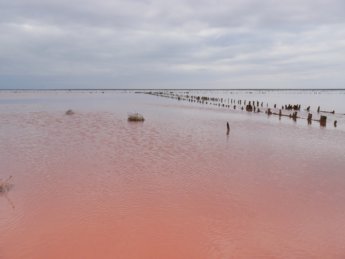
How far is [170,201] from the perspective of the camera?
1028 cm

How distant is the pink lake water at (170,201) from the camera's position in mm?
7566

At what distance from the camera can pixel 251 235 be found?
8164mm

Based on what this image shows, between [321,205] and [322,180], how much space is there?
9.92 feet

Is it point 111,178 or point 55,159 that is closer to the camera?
point 111,178

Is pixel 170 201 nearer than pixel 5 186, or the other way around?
pixel 170 201

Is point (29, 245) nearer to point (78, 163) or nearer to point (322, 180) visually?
point (78, 163)

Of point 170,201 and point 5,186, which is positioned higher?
point 5,186

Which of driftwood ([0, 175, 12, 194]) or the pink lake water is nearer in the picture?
the pink lake water

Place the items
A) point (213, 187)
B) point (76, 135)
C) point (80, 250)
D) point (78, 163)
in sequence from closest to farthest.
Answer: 1. point (80, 250)
2. point (213, 187)
3. point (78, 163)
4. point (76, 135)

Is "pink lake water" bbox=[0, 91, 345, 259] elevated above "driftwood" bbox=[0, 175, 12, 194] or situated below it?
below

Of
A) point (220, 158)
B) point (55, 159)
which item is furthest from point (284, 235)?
point (55, 159)

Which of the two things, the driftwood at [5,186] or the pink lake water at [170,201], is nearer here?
the pink lake water at [170,201]

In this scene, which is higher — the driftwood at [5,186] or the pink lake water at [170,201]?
the driftwood at [5,186]

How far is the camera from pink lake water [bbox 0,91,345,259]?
7.57 meters
